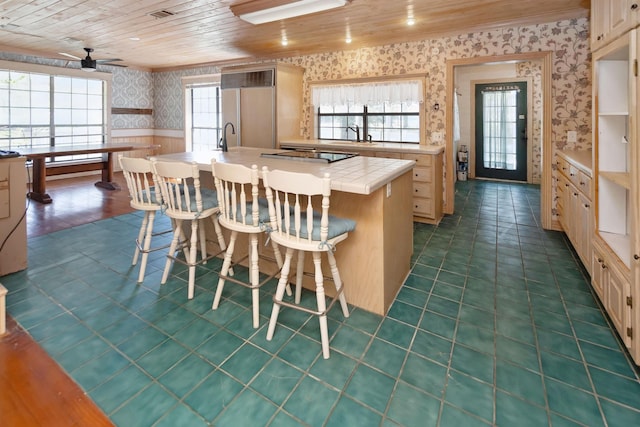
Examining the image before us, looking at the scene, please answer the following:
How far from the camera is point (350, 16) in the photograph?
12.1ft

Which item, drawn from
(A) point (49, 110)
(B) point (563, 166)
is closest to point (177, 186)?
(B) point (563, 166)

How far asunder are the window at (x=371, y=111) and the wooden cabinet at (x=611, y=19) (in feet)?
7.86

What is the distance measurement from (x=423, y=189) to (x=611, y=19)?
2.43 meters

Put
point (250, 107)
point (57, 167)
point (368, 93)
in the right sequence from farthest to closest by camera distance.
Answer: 1. point (57, 167)
2. point (250, 107)
3. point (368, 93)

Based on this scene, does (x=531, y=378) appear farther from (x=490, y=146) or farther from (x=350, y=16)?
(x=490, y=146)

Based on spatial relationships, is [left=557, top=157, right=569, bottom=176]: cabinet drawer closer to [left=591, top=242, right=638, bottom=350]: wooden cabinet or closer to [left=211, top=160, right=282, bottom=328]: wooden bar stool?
[left=591, top=242, right=638, bottom=350]: wooden cabinet

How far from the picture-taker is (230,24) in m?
4.13

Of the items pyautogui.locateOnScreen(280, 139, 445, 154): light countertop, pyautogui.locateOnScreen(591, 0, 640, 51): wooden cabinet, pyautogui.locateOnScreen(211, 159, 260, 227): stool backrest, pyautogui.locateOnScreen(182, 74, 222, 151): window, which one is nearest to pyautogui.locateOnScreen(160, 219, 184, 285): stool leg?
pyautogui.locateOnScreen(211, 159, 260, 227): stool backrest

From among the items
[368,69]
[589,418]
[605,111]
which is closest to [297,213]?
[589,418]

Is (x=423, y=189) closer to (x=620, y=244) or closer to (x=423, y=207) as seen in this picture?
(x=423, y=207)

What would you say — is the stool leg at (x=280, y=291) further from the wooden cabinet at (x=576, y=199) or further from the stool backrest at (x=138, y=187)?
the wooden cabinet at (x=576, y=199)

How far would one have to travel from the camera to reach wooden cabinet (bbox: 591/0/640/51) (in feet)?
5.67

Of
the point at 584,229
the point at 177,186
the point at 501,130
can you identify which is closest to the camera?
the point at 177,186

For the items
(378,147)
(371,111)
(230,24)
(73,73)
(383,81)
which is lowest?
(378,147)
